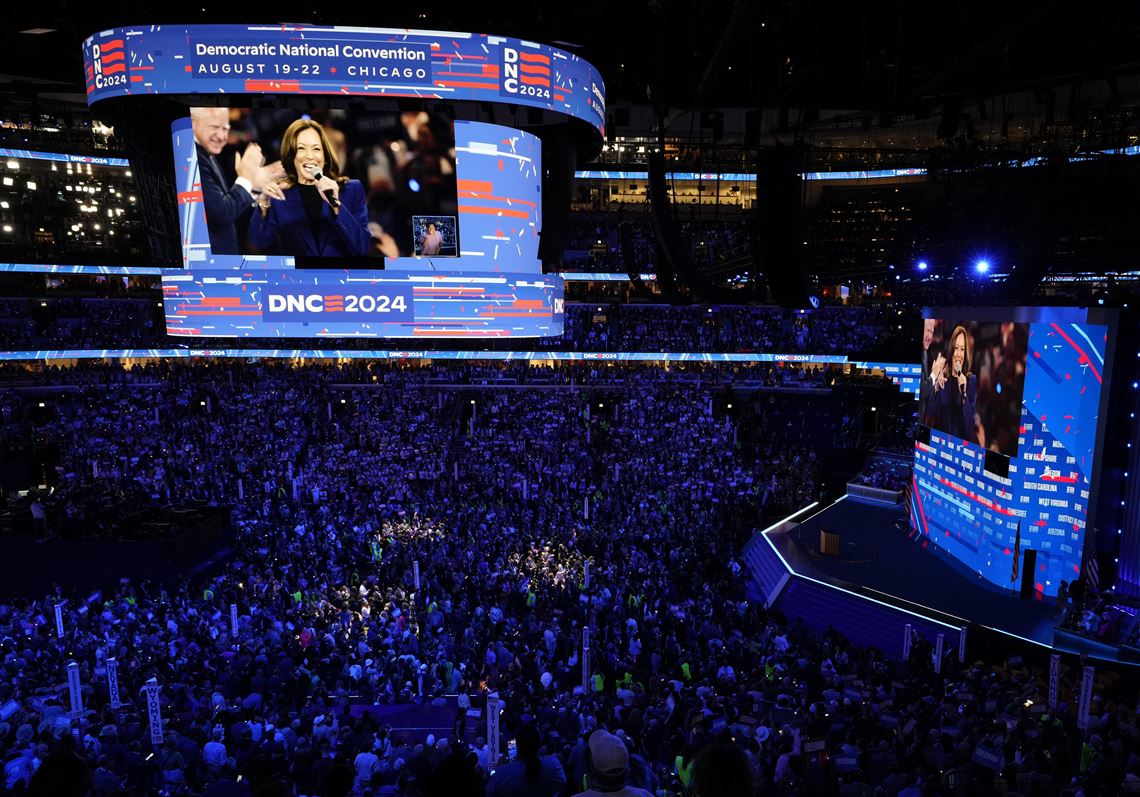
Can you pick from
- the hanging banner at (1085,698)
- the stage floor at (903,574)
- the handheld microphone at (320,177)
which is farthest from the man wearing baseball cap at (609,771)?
the handheld microphone at (320,177)

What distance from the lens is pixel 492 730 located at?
753 cm

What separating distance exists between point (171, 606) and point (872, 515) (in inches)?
692

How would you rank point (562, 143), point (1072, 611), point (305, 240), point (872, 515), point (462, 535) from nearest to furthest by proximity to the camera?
point (1072, 611), point (305, 240), point (462, 535), point (562, 143), point (872, 515)

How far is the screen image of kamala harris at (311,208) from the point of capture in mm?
14719

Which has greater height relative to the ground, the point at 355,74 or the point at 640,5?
the point at 640,5

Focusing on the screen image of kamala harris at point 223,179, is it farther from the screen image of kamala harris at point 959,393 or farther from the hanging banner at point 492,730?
the screen image of kamala harris at point 959,393

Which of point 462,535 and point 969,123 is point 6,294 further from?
point 969,123

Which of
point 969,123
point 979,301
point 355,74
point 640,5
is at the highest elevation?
point 640,5

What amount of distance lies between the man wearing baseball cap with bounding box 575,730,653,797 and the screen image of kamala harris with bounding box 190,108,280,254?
14.9 metres

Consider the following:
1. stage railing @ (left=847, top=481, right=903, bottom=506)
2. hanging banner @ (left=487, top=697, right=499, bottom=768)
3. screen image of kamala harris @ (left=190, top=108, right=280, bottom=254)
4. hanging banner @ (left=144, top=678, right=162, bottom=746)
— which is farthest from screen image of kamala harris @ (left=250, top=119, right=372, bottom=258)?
stage railing @ (left=847, top=481, right=903, bottom=506)

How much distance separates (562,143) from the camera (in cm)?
1908

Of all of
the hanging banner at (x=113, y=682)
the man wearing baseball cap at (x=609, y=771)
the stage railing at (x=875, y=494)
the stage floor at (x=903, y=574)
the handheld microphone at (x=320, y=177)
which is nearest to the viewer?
the man wearing baseball cap at (x=609, y=771)

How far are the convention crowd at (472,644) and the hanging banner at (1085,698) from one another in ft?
0.58

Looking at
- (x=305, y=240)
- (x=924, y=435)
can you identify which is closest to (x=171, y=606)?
(x=305, y=240)
